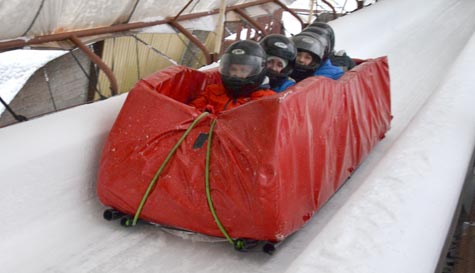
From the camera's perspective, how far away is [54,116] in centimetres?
214

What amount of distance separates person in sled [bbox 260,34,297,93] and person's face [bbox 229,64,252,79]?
1.24 ft

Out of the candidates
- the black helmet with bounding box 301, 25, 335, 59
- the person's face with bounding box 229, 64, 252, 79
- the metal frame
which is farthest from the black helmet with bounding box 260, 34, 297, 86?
the metal frame

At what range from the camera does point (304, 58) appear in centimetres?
273

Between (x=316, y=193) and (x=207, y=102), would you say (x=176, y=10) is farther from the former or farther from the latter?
(x=316, y=193)

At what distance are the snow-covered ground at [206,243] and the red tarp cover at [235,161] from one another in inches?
4.4

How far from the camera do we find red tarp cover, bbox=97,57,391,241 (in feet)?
5.65

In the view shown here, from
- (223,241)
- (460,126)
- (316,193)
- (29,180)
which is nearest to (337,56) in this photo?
(460,126)

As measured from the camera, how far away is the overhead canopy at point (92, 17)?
278 centimetres

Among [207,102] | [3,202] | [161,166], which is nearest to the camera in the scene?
[3,202]

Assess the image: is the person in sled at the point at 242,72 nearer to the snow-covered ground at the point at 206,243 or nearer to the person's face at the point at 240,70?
the person's face at the point at 240,70

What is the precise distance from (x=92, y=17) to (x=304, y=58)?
4.67ft

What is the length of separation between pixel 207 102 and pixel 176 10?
2.01m

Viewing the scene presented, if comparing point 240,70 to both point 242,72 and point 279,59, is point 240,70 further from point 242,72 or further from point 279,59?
point 279,59

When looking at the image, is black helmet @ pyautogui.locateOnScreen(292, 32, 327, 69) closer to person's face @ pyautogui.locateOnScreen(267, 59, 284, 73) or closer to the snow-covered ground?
person's face @ pyautogui.locateOnScreen(267, 59, 284, 73)
